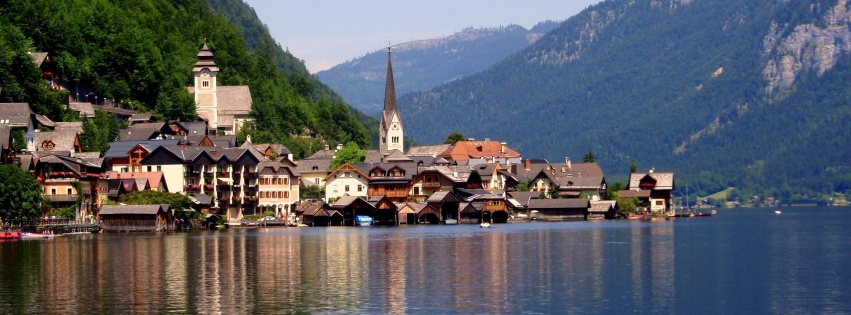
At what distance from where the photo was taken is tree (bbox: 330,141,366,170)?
152 metres

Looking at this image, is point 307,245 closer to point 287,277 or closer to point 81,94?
point 287,277

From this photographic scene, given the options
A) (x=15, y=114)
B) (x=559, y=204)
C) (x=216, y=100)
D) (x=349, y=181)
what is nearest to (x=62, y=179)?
(x=15, y=114)

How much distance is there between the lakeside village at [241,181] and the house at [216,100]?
0.12 m

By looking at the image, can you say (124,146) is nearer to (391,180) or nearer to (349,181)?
(349,181)

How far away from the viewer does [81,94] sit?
472 ft

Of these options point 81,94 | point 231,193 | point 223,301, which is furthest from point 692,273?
point 81,94

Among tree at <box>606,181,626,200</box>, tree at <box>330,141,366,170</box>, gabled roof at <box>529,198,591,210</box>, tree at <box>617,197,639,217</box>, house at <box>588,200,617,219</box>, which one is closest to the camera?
tree at <box>330,141,366,170</box>

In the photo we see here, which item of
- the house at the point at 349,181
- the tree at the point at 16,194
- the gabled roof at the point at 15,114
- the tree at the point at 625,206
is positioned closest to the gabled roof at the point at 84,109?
the gabled roof at the point at 15,114

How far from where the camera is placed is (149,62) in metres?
155

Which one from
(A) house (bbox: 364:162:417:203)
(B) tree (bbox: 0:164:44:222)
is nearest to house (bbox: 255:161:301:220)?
(A) house (bbox: 364:162:417:203)

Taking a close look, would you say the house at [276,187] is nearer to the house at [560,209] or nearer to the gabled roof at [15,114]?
the gabled roof at [15,114]

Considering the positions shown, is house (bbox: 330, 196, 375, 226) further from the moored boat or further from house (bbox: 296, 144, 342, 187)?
the moored boat

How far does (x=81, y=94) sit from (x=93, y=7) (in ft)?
72.5

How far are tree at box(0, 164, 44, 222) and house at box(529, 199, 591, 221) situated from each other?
66567 mm
